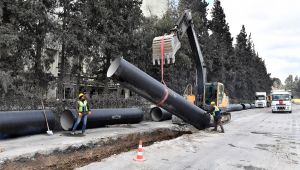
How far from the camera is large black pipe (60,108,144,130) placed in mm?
14352

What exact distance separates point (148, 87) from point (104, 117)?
5.10 m

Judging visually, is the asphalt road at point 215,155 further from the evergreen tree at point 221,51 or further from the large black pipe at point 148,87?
the evergreen tree at point 221,51

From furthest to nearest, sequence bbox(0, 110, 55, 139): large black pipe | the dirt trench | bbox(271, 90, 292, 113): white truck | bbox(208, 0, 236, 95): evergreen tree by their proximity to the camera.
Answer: bbox(208, 0, 236, 95): evergreen tree, bbox(271, 90, 292, 113): white truck, bbox(0, 110, 55, 139): large black pipe, the dirt trench

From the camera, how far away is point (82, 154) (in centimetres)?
1116

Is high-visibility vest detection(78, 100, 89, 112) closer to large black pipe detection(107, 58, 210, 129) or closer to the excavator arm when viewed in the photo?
large black pipe detection(107, 58, 210, 129)

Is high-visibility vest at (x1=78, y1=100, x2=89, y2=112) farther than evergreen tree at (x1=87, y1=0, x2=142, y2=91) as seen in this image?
No

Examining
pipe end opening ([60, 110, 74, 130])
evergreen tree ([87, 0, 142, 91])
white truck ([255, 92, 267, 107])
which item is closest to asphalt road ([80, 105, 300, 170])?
pipe end opening ([60, 110, 74, 130])

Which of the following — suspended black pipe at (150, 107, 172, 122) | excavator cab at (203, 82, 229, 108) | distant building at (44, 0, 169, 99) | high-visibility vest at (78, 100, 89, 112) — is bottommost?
suspended black pipe at (150, 107, 172, 122)

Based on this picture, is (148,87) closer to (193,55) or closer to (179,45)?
(179,45)

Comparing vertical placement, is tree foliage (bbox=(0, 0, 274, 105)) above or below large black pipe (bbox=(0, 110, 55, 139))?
above

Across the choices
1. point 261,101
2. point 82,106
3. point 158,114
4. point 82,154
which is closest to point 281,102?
point 261,101

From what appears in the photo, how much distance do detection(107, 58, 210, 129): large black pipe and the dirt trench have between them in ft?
6.86

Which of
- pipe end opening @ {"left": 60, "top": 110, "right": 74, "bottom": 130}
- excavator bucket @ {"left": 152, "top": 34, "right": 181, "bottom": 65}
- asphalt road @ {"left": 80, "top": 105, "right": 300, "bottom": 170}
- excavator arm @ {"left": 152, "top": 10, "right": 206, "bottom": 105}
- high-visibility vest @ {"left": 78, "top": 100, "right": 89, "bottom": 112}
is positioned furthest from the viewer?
pipe end opening @ {"left": 60, "top": 110, "right": 74, "bottom": 130}

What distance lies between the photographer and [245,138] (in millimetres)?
14578
